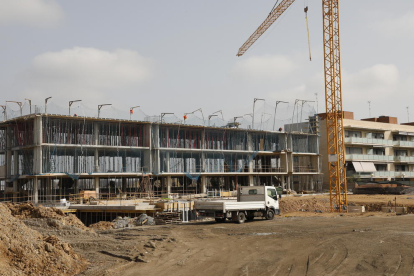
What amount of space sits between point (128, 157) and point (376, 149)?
46558mm

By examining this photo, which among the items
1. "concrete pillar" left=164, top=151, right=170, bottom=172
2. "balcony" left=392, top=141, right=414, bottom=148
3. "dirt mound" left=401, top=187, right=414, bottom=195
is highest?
"balcony" left=392, top=141, right=414, bottom=148

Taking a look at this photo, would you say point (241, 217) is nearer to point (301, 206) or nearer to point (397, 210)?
point (397, 210)

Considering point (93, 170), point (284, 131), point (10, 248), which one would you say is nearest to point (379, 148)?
point (284, 131)

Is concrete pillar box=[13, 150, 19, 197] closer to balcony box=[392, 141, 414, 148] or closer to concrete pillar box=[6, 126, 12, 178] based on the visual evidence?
concrete pillar box=[6, 126, 12, 178]

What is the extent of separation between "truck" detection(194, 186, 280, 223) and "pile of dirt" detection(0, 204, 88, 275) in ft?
44.9

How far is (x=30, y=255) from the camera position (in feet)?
44.3

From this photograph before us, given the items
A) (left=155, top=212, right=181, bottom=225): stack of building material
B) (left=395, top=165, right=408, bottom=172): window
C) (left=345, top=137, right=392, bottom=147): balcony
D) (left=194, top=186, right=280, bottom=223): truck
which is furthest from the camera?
(left=395, top=165, right=408, bottom=172): window

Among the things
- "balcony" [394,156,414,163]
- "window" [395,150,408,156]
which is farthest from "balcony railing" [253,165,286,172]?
"window" [395,150,408,156]

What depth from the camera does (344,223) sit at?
1110 inches

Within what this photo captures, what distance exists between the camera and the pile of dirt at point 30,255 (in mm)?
12875

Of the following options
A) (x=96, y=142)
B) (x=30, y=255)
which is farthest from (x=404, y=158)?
(x=30, y=255)

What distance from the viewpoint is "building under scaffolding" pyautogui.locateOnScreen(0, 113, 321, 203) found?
158 feet

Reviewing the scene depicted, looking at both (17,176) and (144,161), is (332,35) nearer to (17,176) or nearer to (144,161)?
(144,161)

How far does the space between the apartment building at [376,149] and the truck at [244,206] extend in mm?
42402
